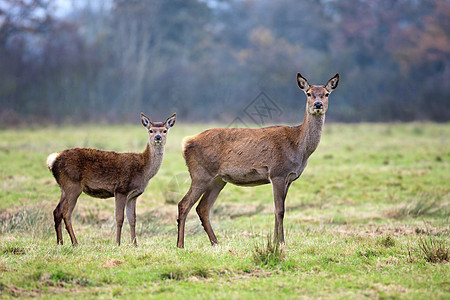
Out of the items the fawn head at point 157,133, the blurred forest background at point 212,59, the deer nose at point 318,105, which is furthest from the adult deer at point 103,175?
the blurred forest background at point 212,59

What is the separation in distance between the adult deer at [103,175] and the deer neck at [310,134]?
7.95ft

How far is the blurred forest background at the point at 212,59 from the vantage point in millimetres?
34125

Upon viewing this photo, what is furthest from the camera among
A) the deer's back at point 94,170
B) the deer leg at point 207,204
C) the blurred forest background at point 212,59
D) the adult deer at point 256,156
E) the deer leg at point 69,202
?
the blurred forest background at point 212,59

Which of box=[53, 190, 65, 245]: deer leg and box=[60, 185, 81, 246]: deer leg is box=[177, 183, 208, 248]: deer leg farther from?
box=[53, 190, 65, 245]: deer leg

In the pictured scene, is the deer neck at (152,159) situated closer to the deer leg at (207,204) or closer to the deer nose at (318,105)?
the deer leg at (207,204)

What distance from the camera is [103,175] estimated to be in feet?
29.9

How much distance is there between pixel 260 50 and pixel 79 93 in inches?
536

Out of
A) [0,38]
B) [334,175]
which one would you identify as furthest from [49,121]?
[334,175]

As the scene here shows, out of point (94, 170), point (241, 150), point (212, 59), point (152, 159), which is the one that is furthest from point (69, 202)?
point (212, 59)

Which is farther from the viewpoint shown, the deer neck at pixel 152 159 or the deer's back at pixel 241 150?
the deer neck at pixel 152 159

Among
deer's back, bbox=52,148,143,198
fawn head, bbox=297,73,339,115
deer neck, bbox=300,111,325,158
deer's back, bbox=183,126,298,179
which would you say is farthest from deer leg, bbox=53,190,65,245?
fawn head, bbox=297,73,339,115

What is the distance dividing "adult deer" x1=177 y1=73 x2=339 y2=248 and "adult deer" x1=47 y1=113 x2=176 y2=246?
32.8 inches

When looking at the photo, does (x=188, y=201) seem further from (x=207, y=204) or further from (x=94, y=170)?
(x=94, y=170)

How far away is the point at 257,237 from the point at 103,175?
8.95 ft
